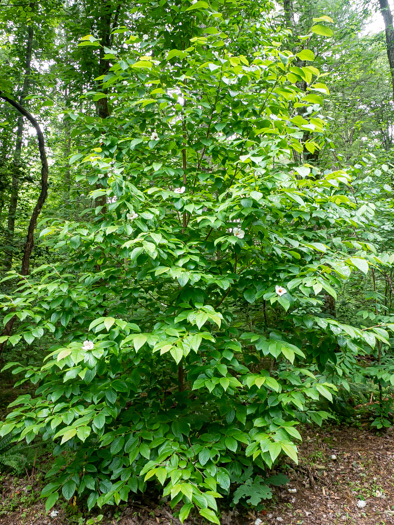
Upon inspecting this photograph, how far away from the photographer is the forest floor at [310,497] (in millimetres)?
2340

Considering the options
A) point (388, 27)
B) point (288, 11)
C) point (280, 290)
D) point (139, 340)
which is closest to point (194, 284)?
point (280, 290)

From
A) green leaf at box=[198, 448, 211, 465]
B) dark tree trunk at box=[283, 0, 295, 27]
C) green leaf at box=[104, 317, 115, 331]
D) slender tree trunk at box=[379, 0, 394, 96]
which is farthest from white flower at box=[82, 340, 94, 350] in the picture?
slender tree trunk at box=[379, 0, 394, 96]

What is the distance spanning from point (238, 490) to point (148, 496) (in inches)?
27.6

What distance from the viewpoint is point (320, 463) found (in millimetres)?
3029

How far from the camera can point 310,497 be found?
260 centimetres

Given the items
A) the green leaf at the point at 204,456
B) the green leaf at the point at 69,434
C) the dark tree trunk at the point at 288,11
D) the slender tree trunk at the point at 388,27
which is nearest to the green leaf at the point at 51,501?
the green leaf at the point at 69,434

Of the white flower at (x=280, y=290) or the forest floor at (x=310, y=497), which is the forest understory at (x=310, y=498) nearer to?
the forest floor at (x=310, y=497)

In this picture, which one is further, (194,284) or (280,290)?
(194,284)

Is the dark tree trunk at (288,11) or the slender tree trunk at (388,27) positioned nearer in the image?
the dark tree trunk at (288,11)

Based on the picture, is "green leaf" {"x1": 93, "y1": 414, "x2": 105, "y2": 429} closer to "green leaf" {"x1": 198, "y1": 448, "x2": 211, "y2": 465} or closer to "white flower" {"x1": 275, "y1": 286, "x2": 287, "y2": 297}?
"green leaf" {"x1": 198, "y1": 448, "x2": 211, "y2": 465}

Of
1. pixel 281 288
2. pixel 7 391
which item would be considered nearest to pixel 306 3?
pixel 281 288

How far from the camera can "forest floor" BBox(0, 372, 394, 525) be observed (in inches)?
92.1

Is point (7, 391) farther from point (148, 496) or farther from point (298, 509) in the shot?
point (298, 509)

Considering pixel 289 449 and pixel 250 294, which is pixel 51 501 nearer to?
pixel 289 449
